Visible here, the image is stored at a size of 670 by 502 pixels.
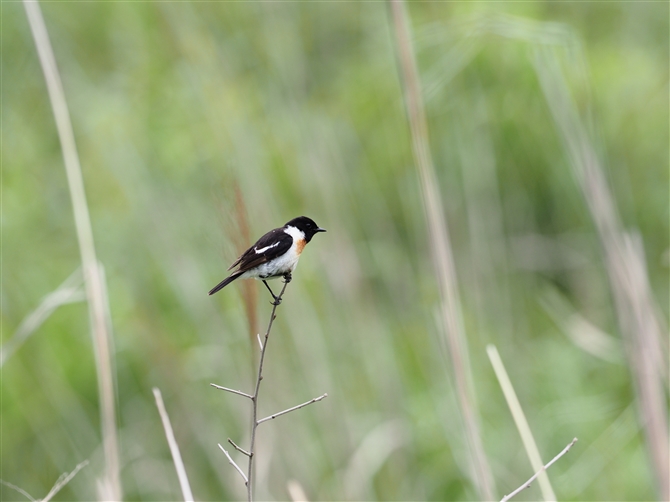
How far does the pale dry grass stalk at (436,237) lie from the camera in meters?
1.59

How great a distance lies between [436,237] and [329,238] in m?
1.08

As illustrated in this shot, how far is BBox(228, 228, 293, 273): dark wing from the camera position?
4.29ft

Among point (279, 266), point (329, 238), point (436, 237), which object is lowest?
point (329, 238)

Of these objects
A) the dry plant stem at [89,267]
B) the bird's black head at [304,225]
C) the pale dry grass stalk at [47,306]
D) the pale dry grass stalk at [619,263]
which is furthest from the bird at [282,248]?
the pale dry grass stalk at [619,263]

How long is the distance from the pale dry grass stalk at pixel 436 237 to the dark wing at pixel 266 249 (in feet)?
1.41

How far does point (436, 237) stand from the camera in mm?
1699

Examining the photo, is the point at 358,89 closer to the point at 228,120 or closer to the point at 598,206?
the point at 228,120

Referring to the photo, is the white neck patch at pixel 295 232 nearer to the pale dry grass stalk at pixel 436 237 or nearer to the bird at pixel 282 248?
the bird at pixel 282 248

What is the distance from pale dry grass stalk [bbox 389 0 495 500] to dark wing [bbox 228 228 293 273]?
0.43 meters

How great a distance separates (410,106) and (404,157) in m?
2.41

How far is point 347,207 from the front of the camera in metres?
2.81

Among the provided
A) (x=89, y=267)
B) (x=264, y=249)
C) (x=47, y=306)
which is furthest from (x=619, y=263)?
(x=47, y=306)

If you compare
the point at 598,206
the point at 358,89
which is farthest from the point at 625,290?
the point at 358,89

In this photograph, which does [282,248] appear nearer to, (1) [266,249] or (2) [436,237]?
(1) [266,249]
